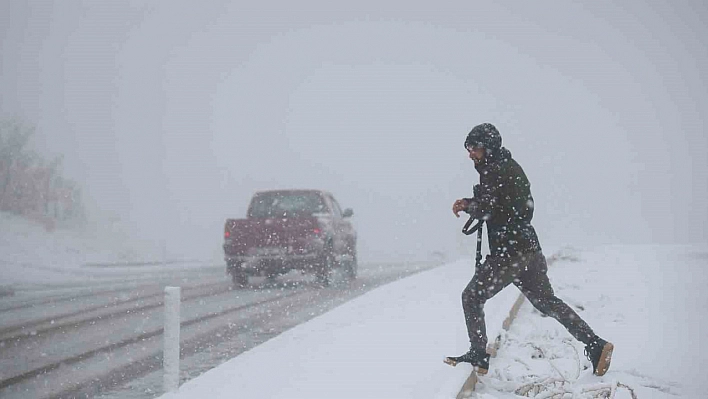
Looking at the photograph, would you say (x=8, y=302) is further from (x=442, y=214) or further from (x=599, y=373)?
(x=442, y=214)

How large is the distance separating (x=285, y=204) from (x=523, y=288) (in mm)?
10232

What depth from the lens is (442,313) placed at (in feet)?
26.8

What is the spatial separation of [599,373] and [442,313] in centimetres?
365

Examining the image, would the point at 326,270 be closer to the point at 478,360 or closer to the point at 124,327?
the point at 124,327

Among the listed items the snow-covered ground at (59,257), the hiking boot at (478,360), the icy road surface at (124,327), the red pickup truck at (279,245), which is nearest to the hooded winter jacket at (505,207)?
the hiking boot at (478,360)

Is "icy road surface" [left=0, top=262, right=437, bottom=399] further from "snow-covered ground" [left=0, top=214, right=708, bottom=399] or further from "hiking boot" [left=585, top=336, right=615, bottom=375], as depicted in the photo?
"hiking boot" [left=585, top=336, right=615, bottom=375]

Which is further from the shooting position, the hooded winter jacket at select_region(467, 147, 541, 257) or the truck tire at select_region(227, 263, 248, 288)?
the truck tire at select_region(227, 263, 248, 288)

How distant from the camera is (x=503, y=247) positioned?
4.50 meters

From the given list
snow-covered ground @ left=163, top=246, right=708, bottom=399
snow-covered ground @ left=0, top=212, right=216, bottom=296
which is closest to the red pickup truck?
snow-covered ground @ left=163, top=246, right=708, bottom=399

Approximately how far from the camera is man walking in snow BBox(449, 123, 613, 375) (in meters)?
4.47

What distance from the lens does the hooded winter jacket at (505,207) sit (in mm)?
4469

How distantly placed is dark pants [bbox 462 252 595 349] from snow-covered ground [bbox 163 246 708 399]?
0.83ft

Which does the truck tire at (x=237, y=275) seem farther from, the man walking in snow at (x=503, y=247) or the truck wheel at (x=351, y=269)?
the man walking in snow at (x=503, y=247)

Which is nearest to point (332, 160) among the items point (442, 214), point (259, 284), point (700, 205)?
point (442, 214)
